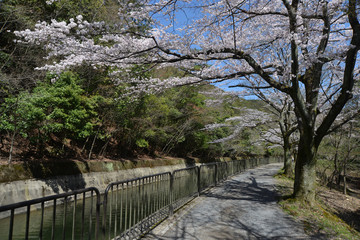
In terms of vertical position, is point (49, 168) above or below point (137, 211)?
above

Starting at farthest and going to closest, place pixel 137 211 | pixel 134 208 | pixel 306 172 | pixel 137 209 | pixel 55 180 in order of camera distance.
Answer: pixel 55 180 → pixel 306 172 → pixel 137 211 → pixel 137 209 → pixel 134 208

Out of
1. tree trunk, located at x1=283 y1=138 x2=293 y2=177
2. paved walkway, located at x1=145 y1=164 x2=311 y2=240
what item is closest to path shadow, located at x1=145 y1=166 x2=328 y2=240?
paved walkway, located at x1=145 y1=164 x2=311 y2=240

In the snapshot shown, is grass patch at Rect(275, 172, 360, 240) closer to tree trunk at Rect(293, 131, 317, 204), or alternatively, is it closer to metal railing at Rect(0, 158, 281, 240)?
tree trunk at Rect(293, 131, 317, 204)

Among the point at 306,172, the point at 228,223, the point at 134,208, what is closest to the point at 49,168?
the point at 134,208

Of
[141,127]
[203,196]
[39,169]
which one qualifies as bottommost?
[203,196]

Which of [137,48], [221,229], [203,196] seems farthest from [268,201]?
[137,48]

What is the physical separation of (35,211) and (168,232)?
6.29 meters

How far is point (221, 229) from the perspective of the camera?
16.1ft

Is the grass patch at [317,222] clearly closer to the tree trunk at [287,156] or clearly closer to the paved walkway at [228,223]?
the paved walkway at [228,223]

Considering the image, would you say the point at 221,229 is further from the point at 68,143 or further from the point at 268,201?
the point at 68,143

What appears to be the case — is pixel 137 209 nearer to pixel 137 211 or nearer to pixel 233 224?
pixel 137 211

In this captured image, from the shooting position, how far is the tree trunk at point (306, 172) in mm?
7273

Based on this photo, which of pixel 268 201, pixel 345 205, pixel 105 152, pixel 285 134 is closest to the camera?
pixel 268 201

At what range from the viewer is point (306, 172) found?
7.40 meters
